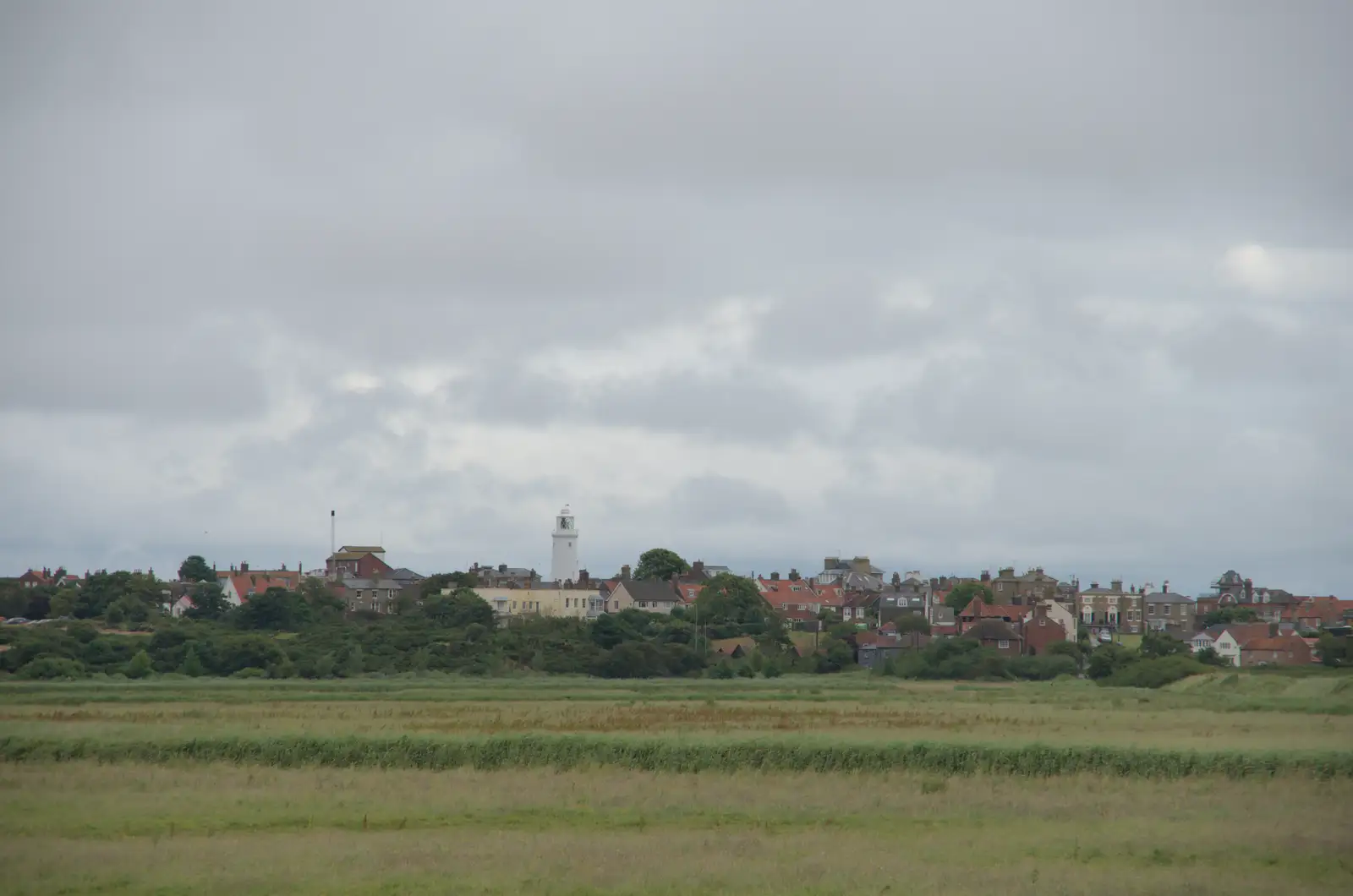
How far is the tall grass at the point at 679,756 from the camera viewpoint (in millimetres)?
36969

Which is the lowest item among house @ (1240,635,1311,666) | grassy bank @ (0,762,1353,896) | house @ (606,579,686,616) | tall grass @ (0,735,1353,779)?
grassy bank @ (0,762,1353,896)

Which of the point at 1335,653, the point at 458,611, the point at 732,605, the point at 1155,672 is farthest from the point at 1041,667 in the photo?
the point at 458,611

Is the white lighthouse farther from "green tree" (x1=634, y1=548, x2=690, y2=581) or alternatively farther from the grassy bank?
the grassy bank

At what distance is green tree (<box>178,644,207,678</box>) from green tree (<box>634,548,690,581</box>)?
288 feet

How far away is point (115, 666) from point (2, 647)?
827 cm

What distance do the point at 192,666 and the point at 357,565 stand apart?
8216cm

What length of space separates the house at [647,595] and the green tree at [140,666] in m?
66.0

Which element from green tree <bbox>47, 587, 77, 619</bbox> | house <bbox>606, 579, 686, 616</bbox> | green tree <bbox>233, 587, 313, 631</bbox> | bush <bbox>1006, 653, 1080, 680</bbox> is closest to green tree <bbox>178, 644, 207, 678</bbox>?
green tree <bbox>233, 587, 313, 631</bbox>

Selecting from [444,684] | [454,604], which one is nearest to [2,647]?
[444,684]

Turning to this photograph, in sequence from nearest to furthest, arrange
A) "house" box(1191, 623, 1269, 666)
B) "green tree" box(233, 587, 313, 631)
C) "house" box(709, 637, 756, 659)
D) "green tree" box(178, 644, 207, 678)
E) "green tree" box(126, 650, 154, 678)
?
"green tree" box(126, 650, 154, 678), "green tree" box(178, 644, 207, 678), "house" box(709, 637, 756, 659), "house" box(1191, 623, 1269, 666), "green tree" box(233, 587, 313, 631)

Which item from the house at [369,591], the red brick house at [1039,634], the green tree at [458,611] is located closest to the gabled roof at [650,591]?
the house at [369,591]

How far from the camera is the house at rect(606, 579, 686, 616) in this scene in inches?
5896

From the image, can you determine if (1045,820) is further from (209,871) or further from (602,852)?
(209,871)

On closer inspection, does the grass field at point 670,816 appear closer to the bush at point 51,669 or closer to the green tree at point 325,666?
the bush at point 51,669
